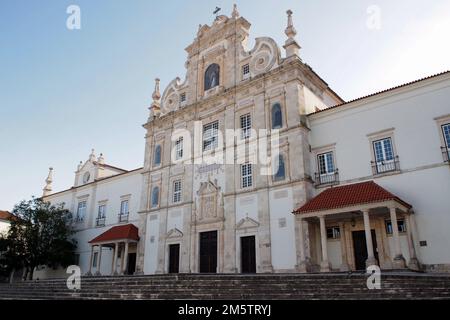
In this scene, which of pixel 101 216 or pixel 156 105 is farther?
pixel 101 216

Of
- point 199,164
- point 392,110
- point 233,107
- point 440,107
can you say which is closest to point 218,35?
point 233,107

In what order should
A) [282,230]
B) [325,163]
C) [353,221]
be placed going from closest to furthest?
[353,221]
[282,230]
[325,163]

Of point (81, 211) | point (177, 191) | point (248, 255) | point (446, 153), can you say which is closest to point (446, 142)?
point (446, 153)

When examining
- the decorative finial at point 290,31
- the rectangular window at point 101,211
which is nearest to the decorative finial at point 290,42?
the decorative finial at point 290,31

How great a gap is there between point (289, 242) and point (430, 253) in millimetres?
6091

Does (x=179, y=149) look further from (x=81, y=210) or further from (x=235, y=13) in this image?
(x=81, y=210)

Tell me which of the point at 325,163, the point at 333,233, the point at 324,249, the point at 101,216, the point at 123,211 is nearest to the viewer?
the point at 324,249

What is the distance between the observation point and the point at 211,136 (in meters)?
24.3

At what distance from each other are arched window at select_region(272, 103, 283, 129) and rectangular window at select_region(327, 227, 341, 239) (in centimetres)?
619

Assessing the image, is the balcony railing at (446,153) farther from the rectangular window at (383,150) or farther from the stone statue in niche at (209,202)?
the stone statue in niche at (209,202)

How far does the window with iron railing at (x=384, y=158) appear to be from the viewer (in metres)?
17.8

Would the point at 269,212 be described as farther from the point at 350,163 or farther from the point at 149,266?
the point at 149,266

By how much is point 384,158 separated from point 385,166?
16.8 inches

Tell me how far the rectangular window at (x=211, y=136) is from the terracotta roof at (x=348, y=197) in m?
7.67
